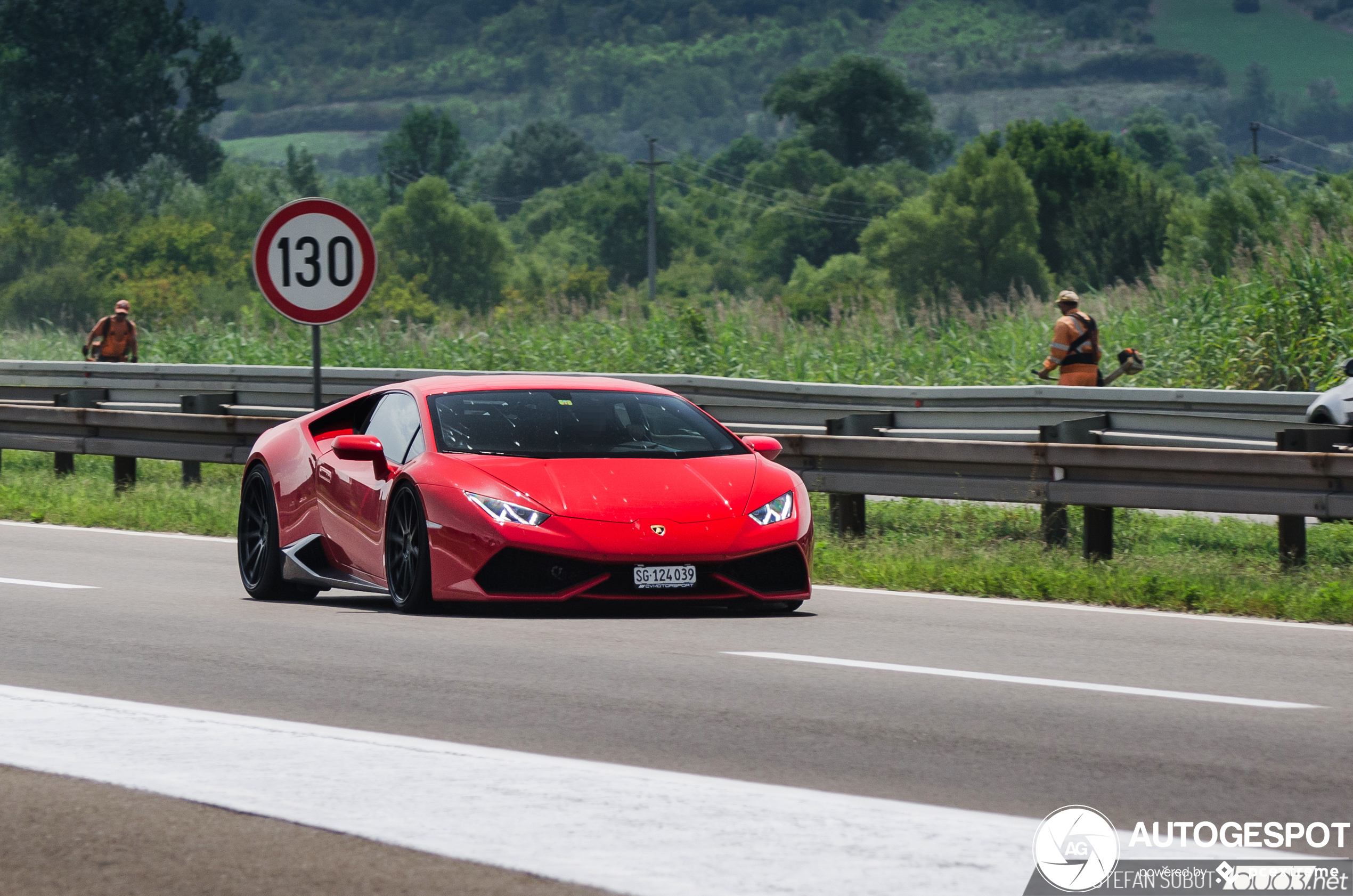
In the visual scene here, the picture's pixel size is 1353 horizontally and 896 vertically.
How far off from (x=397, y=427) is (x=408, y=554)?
91 centimetres

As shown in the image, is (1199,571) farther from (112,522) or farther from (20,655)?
(112,522)

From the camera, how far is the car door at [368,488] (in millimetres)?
9781

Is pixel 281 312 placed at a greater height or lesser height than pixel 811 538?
greater

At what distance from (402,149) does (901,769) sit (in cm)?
19440

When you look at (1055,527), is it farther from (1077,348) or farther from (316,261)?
(316,261)

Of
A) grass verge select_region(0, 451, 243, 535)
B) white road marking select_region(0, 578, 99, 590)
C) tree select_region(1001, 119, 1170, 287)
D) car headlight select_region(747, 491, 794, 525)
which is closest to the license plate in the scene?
car headlight select_region(747, 491, 794, 525)

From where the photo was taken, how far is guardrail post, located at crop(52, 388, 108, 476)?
63.3 ft

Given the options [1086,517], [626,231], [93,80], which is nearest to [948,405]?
[1086,517]

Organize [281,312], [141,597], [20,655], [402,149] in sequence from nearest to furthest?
[20,655] → [141,597] → [281,312] → [402,149]

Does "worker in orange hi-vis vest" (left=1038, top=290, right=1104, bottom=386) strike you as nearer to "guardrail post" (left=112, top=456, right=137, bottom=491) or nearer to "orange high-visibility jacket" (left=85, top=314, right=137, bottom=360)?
→ "guardrail post" (left=112, top=456, right=137, bottom=491)

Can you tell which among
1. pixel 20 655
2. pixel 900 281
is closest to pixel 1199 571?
pixel 20 655

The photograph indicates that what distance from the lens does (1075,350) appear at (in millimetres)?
17594

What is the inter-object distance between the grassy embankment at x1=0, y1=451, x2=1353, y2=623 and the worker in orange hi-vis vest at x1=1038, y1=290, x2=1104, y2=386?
255 centimetres

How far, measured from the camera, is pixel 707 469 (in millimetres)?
9492
